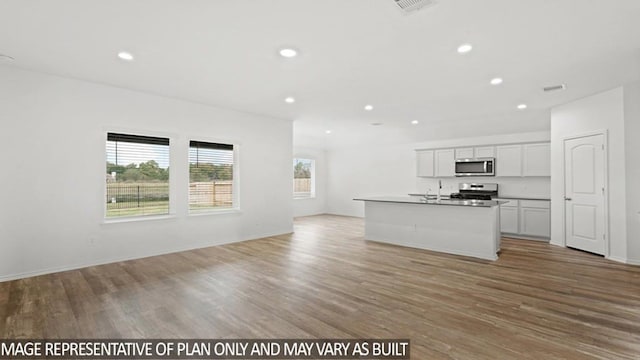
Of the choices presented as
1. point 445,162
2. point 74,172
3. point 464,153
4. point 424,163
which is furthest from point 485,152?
point 74,172

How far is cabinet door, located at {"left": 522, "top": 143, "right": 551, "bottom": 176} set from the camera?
6586 millimetres

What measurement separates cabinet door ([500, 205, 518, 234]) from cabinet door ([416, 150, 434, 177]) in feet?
6.76

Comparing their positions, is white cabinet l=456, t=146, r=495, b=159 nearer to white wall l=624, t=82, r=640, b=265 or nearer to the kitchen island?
the kitchen island

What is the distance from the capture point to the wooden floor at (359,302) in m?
2.43

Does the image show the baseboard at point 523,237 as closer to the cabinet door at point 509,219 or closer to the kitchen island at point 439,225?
the cabinet door at point 509,219

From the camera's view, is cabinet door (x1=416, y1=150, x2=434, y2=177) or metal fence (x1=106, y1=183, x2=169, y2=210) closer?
metal fence (x1=106, y1=183, x2=169, y2=210)

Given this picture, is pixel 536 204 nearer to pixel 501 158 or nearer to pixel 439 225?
pixel 501 158

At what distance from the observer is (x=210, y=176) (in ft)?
19.6

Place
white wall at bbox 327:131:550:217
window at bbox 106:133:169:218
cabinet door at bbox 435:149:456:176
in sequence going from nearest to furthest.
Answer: window at bbox 106:133:169:218
white wall at bbox 327:131:550:217
cabinet door at bbox 435:149:456:176

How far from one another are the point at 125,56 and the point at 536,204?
25.9 feet

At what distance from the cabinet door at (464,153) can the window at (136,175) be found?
22.6 feet

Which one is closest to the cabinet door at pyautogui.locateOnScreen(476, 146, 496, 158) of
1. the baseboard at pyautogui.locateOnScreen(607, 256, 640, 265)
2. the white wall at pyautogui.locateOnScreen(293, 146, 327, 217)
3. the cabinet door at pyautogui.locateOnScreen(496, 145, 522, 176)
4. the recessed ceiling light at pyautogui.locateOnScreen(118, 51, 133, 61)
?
the cabinet door at pyautogui.locateOnScreen(496, 145, 522, 176)

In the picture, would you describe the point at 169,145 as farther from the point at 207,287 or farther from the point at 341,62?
the point at 341,62

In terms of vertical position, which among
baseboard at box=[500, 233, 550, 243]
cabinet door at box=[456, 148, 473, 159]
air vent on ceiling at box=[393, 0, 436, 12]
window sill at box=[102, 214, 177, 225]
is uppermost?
air vent on ceiling at box=[393, 0, 436, 12]
